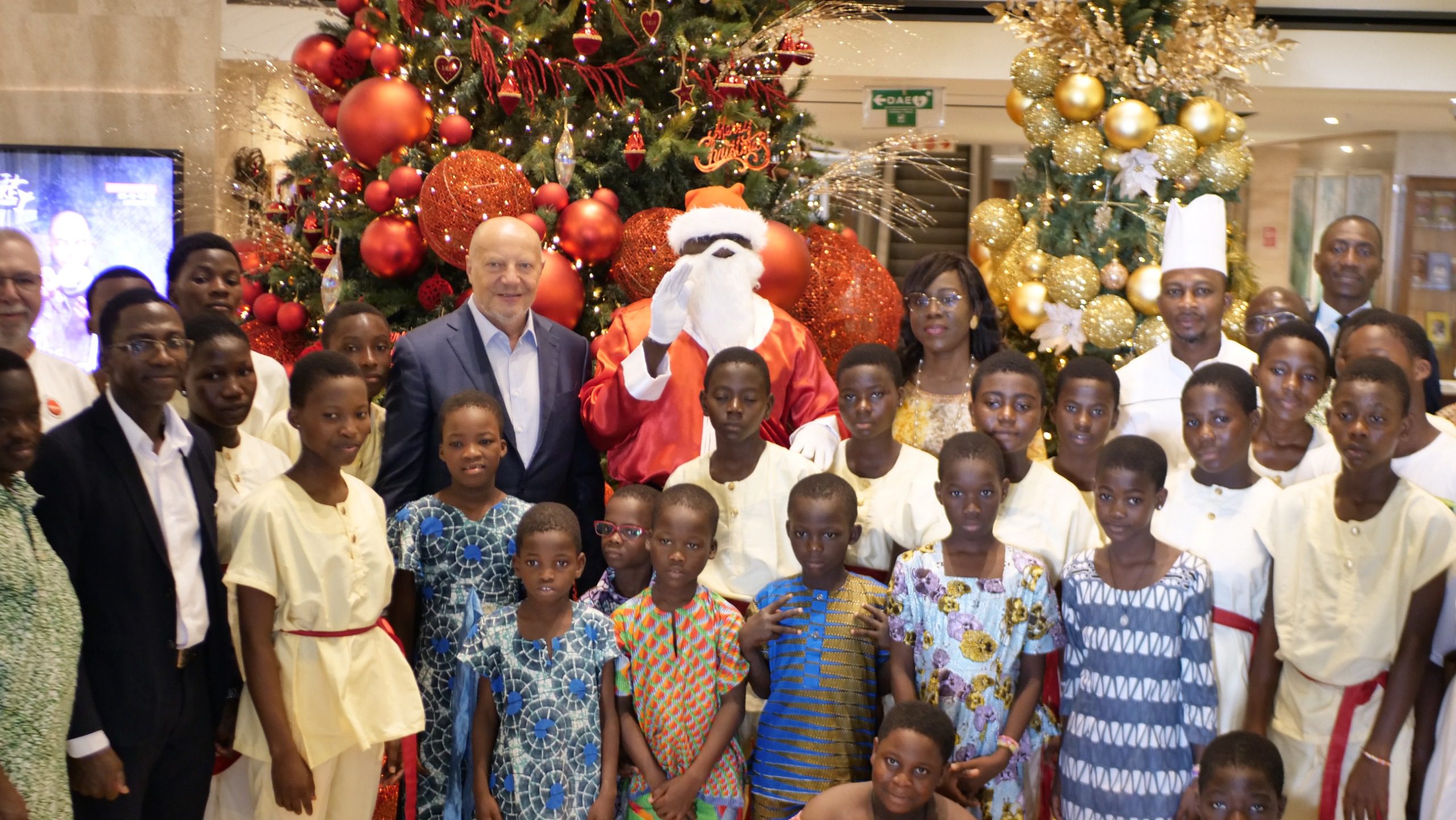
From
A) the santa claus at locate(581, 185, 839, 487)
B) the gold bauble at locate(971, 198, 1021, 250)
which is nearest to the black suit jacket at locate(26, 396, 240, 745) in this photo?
the santa claus at locate(581, 185, 839, 487)

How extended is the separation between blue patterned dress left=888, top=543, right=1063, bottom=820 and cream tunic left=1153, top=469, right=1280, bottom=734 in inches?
14.9

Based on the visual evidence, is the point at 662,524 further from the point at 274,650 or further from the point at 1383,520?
the point at 1383,520

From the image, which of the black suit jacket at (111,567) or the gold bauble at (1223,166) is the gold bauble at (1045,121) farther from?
the black suit jacket at (111,567)

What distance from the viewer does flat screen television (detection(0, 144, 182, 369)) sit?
7453mm

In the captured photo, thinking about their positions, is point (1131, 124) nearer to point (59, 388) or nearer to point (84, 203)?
point (59, 388)

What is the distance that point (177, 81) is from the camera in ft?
24.8

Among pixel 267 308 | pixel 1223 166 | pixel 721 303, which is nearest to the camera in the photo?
pixel 721 303

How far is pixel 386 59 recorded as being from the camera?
4820 mm

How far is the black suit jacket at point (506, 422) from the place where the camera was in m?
3.58

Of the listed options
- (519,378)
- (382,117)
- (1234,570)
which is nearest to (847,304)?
(519,378)

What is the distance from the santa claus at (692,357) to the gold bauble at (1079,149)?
204 cm

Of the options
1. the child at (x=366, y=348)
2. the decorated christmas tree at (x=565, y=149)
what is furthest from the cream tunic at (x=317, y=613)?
the decorated christmas tree at (x=565, y=149)

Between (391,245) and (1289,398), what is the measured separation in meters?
3.16

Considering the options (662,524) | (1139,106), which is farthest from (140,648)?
(1139,106)
